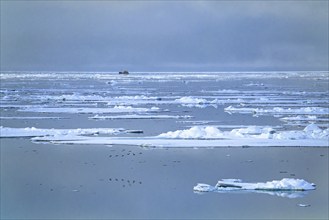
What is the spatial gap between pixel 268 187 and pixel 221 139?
194 inches

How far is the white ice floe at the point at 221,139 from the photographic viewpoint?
13.5 meters

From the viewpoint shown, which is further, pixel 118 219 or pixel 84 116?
pixel 84 116

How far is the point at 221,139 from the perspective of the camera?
14078 mm

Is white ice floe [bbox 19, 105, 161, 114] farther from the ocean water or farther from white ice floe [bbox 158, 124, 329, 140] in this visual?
white ice floe [bbox 158, 124, 329, 140]

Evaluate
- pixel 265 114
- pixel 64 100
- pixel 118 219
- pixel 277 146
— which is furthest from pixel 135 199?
pixel 64 100

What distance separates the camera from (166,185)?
9.60 meters

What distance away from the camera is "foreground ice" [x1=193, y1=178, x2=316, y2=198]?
29.9ft

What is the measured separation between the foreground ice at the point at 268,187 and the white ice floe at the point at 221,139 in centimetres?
396

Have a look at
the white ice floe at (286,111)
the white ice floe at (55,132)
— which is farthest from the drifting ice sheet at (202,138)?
the white ice floe at (286,111)

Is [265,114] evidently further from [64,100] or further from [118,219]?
[118,219]

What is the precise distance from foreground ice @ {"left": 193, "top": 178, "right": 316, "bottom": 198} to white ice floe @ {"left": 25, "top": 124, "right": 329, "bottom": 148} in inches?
156

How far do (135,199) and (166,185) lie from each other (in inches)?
37.3

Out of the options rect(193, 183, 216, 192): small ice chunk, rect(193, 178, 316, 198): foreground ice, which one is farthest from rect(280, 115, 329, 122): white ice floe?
rect(193, 183, 216, 192): small ice chunk

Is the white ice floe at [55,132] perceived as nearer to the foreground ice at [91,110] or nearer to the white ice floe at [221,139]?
the white ice floe at [221,139]
